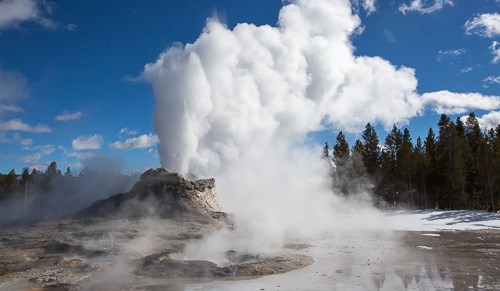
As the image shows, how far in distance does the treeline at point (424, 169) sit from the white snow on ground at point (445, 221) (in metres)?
7.64

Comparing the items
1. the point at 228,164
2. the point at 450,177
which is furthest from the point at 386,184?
the point at 228,164

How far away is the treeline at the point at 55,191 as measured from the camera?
32562 mm

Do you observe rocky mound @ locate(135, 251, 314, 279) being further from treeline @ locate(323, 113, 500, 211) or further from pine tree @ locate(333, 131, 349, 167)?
pine tree @ locate(333, 131, 349, 167)

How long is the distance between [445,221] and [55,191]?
3855 cm

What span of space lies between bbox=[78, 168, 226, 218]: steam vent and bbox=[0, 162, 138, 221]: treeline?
14.2ft

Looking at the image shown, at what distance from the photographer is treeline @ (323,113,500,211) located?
136 ft

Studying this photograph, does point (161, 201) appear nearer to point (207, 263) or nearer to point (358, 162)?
point (207, 263)

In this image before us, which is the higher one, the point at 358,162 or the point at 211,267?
the point at 358,162

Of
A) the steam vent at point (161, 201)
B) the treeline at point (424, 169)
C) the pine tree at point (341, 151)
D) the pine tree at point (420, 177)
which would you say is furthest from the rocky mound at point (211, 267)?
the pine tree at point (341, 151)

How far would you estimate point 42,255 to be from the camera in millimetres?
15219

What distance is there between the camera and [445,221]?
30.3 m

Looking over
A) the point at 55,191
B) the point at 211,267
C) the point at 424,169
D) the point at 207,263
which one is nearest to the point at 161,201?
the point at 207,263

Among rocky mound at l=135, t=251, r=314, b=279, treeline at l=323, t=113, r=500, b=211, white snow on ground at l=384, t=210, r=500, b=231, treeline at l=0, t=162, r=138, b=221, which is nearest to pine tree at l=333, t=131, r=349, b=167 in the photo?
treeline at l=323, t=113, r=500, b=211

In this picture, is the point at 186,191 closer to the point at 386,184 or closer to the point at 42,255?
the point at 42,255
